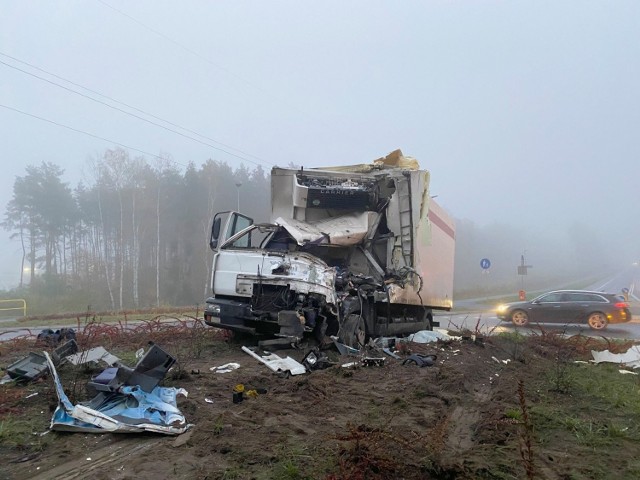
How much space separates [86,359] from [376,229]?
222 inches

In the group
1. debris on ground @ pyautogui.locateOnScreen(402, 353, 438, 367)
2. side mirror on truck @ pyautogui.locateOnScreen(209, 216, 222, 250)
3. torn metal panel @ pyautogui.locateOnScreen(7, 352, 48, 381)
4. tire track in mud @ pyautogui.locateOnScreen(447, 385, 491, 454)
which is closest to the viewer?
tire track in mud @ pyautogui.locateOnScreen(447, 385, 491, 454)

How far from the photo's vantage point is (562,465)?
9.91ft

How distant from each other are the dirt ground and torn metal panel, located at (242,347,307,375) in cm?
19

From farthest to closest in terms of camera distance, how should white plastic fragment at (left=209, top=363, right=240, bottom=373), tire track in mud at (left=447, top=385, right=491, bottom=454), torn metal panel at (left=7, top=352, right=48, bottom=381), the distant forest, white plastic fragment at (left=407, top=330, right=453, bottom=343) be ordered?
1. the distant forest
2. white plastic fragment at (left=407, top=330, right=453, bottom=343)
3. white plastic fragment at (left=209, top=363, right=240, bottom=373)
4. torn metal panel at (left=7, top=352, right=48, bottom=381)
5. tire track in mud at (left=447, top=385, right=491, bottom=454)

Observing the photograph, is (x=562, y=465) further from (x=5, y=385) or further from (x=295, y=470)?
(x=5, y=385)

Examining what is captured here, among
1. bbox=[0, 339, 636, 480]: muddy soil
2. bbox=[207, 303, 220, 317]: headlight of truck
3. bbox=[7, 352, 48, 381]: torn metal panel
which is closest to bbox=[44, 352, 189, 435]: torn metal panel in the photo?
bbox=[0, 339, 636, 480]: muddy soil

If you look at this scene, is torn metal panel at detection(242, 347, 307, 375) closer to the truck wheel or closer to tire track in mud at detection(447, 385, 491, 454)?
the truck wheel

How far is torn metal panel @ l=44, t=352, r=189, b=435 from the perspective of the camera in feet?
11.3

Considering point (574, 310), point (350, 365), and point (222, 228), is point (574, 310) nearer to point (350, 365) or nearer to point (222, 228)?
point (350, 365)

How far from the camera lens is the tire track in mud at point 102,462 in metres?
2.82

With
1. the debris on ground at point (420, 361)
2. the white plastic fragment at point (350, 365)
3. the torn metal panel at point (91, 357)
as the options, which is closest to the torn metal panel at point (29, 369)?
the torn metal panel at point (91, 357)

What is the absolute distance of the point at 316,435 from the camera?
3.48 m

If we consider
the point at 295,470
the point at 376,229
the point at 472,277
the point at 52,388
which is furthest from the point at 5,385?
the point at 472,277

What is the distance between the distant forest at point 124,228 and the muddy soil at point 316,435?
35.2 meters
